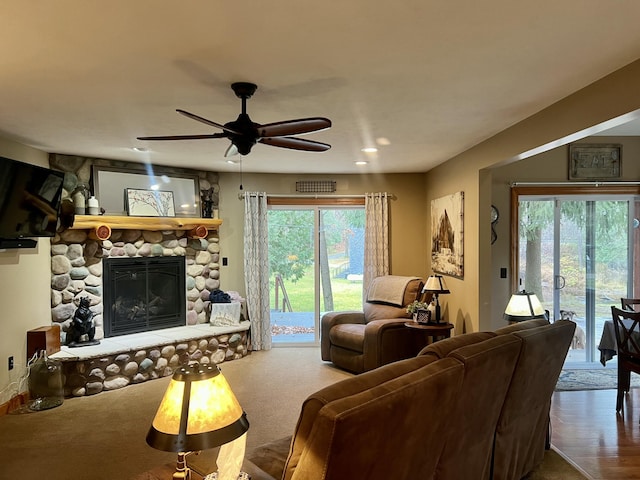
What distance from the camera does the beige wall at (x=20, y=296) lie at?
4.07m

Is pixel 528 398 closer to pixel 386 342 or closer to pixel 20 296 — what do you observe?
pixel 386 342

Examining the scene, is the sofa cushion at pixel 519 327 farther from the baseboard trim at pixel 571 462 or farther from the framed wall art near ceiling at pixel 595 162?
the framed wall art near ceiling at pixel 595 162

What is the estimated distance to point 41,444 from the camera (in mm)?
3422

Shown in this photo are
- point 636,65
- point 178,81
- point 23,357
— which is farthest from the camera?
point 23,357

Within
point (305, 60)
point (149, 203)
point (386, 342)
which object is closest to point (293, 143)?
point (305, 60)

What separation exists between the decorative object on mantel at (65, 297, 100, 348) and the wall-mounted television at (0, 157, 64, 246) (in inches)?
38.4

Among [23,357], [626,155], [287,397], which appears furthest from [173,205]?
[626,155]

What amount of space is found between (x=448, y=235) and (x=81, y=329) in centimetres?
426

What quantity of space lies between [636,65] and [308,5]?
5.91 feet

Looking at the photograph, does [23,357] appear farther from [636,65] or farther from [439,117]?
[636,65]

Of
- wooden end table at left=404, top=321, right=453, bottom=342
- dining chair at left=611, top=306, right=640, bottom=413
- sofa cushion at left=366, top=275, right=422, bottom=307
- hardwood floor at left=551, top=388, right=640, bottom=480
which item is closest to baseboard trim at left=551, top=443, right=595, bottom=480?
hardwood floor at left=551, top=388, right=640, bottom=480

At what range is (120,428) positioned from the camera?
3709mm

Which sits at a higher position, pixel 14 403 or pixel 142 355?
pixel 142 355

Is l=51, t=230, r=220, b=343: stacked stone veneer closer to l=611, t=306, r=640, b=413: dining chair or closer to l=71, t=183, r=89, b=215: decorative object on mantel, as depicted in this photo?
l=71, t=183, r=89, b=215: decorative object on mantel
